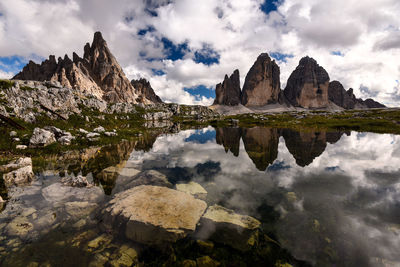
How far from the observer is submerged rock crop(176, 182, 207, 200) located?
37.7 feet

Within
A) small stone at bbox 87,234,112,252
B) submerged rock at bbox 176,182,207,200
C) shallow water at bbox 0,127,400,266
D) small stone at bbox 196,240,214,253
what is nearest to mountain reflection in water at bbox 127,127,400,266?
shallow water at bbox 0,127,400,266

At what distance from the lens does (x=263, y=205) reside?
1026cm

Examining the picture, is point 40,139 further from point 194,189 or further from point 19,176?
point 194,189

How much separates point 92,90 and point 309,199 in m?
215

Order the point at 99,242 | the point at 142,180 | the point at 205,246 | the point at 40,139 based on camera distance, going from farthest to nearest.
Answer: the point at 40,139 < the point at 142,180 < the point at 99,242 < the point at 205,246

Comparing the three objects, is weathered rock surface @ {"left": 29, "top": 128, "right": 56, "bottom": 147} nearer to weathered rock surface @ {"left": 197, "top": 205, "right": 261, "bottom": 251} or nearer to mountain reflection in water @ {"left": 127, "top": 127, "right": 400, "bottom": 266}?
mountain reflection in water @ {"left": 127, "top": 127, "right": 400, "bottom": 266}

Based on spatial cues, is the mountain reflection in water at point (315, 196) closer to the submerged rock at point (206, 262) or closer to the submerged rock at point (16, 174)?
the submerged rock at point (206, 262)

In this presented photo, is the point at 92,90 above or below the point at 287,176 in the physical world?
above

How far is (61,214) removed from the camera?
28.9 feet

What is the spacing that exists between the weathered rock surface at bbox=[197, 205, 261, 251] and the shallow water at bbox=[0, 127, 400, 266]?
499 millimetres

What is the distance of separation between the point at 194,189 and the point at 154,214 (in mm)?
4271

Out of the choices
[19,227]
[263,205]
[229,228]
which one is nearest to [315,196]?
[263,205]

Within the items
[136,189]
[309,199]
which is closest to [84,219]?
[136,189]

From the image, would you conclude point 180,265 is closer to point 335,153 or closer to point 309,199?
point 309,199
